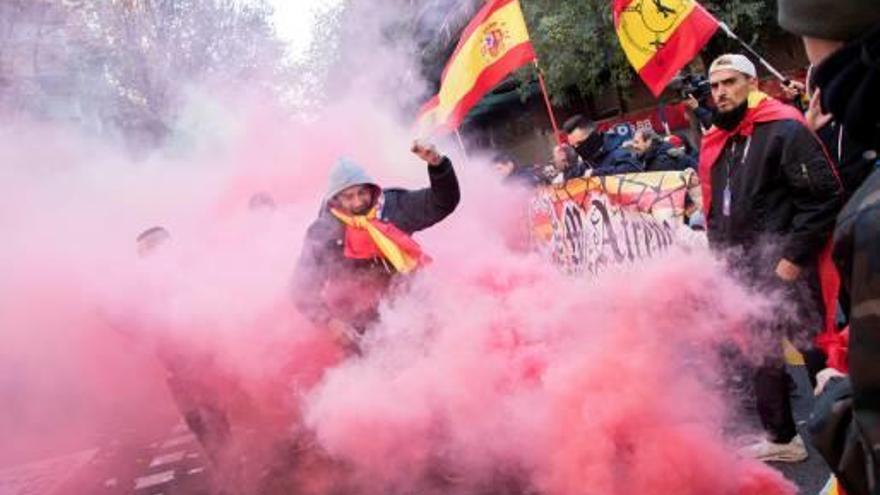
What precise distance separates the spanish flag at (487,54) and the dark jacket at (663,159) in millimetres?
1070

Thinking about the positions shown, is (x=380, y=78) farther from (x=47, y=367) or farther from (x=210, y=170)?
(x=47, y=367)

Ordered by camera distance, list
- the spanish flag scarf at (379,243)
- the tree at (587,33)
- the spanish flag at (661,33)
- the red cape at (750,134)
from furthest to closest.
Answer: the tree at (587,33), the spanish flag at (661,33), the spanish flag scarf at (379,243), the red cape at (750,134)

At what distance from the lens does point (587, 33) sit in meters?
15.5

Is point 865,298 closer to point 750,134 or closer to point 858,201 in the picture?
point 858,201

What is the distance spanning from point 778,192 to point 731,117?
1.18 ft

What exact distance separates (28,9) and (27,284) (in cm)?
581

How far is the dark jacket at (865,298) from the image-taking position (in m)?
1.17

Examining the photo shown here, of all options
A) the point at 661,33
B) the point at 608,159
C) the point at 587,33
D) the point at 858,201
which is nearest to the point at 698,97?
the point at 661,33

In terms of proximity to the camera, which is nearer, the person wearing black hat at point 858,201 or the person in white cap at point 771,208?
the person wearing black hat at point 858,201

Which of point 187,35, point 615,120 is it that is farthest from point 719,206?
point 187,35

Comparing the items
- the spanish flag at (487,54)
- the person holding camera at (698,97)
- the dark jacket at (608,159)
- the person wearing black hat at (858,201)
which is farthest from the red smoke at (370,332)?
the person wearing black hat at (858,201)

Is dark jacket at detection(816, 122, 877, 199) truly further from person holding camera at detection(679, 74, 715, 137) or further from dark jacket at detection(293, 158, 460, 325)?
dark jacket at detection(293, 158, 460, 325)

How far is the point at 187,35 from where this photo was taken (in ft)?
68.7

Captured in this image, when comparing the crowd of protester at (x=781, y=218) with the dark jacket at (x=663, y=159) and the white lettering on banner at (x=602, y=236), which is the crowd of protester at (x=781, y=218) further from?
the white lettering on banner at (x=602, y=236)
